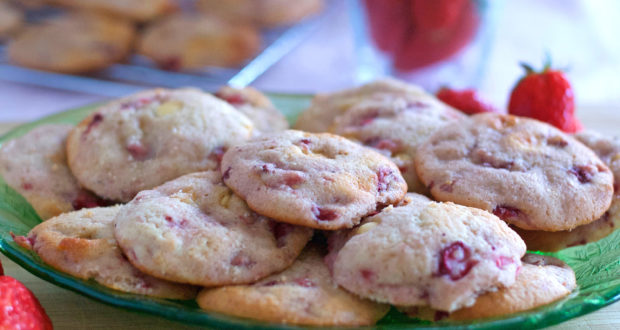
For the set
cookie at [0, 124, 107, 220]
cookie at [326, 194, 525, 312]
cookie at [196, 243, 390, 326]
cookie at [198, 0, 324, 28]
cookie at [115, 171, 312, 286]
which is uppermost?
cookie at [198, 0, 324, 28]

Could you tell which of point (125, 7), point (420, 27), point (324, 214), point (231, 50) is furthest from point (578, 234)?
point (125, 7)

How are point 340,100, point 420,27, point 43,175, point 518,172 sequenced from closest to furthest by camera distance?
1. point 518,172
2. point 43,175
3. point 340,100
4. point 420,27

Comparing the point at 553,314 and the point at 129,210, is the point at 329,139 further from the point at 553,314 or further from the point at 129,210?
the point at 553,314

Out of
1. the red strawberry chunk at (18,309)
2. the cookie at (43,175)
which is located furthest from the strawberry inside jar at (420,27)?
the red strawberry chunk at (18,309)

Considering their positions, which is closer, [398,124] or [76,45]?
[398,124]

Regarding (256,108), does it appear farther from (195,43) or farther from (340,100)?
(195,43)

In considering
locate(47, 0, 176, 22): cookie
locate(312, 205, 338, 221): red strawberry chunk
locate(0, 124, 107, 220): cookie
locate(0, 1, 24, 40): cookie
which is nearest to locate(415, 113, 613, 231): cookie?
locate(312, 205, 338, 221): red strawberry chunk

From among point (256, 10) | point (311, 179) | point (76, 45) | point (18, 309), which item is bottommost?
point (18, 309)

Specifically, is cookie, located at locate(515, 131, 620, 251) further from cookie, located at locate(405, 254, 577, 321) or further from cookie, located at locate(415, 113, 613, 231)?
cookie, located at locate(405, 254, 577, 321)

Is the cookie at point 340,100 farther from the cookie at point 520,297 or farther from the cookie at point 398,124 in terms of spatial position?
the cookie at point 520,297
